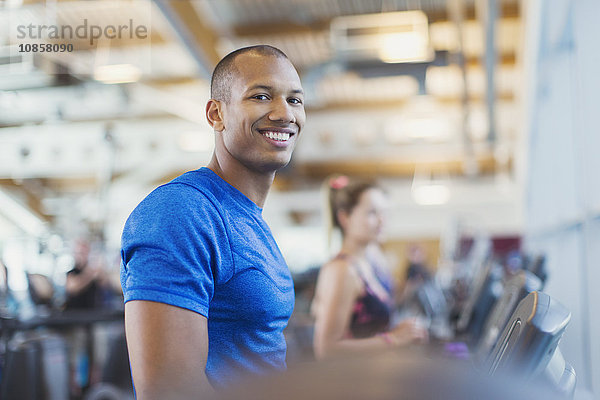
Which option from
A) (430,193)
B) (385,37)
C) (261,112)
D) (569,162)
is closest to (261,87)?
(261,112)

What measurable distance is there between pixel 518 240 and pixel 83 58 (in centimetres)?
1065

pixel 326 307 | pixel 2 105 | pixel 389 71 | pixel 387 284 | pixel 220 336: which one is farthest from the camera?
pixel 389 71

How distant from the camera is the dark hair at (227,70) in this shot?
1224mm

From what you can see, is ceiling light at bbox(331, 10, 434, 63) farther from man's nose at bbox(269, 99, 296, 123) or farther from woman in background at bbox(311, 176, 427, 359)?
man's nose at bbox(269, 99, 296, 123)

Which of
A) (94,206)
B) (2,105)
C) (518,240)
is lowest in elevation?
(518,240)

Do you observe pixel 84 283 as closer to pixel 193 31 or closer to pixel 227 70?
pixel 193 31

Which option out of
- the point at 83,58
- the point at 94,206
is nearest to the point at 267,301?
the point at 83,58

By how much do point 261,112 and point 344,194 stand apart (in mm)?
1620

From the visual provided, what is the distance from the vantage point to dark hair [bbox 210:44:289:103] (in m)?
1.22

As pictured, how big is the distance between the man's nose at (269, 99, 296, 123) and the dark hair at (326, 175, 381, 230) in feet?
5.09

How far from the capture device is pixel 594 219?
8.54 feet

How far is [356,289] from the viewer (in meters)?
2.43

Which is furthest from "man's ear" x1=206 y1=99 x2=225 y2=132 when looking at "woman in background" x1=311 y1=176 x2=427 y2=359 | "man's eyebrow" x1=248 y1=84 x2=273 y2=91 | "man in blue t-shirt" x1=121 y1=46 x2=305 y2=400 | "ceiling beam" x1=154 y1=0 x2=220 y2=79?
"ceiling beam" x1=154 y1=0 x2=220 y2=79

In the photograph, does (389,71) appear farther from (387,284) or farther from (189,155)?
(189,155)
